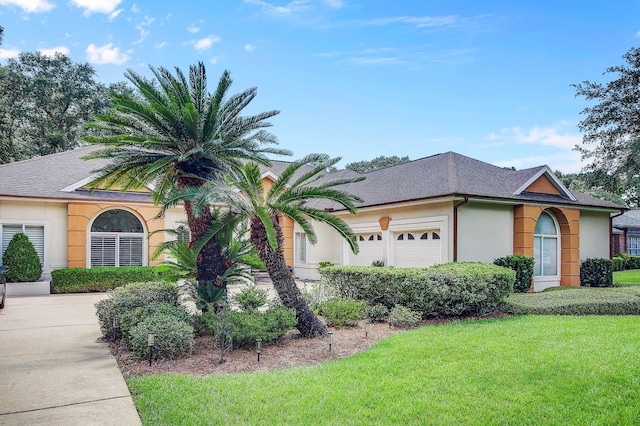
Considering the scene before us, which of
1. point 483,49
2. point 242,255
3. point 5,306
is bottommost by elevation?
point 5,306

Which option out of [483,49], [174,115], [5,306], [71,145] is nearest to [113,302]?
[174,115]

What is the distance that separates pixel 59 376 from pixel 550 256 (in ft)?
55.6

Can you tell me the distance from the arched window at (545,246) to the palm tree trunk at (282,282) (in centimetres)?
1142

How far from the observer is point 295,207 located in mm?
8516

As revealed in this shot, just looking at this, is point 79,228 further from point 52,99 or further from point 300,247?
point 52,99

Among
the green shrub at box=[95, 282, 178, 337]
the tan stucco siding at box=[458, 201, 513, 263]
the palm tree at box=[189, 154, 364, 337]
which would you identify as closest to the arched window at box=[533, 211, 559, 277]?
the tan stucco siding at box=[458, 201, 513, 263]

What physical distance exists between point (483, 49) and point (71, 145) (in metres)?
33.6

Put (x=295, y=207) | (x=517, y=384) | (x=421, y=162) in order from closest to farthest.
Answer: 1. (x=517, y=384)
2. (x=295, y=207)
3. (x=421, y=162)

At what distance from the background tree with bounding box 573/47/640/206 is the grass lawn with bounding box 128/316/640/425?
700 inches

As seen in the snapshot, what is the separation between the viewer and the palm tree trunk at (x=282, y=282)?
8.72 meters

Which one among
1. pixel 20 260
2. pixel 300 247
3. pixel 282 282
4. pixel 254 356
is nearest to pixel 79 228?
pixel 20 260

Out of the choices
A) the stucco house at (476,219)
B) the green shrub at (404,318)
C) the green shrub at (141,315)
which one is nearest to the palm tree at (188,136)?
the green shrub at (141,315)

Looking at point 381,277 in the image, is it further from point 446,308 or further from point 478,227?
point 478,227

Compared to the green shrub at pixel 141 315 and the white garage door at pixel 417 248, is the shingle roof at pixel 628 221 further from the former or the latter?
the green shrub at pixel 141 315
